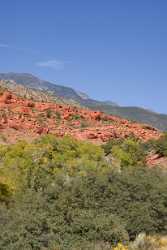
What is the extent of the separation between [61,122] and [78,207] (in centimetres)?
5298

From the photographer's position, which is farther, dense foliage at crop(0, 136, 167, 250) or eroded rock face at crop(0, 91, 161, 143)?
eroded rock face at crop(0, 91, 161, 143)

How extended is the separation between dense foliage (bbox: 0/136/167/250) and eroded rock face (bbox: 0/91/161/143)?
32080mm

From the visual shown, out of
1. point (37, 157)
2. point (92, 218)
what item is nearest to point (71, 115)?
point (37, 157)

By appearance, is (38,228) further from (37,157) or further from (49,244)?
(37,157)

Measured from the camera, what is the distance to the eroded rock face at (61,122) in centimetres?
6231

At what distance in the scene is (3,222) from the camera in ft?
50.8

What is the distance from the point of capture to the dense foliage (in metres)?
14.6

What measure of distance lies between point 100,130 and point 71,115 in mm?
10064

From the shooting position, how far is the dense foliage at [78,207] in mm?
14641

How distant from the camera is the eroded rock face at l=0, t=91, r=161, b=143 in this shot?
2453 inches

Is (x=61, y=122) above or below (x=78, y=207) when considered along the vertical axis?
below

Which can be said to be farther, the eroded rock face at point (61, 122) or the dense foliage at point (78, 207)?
the eroded rock face at point (61, 122)

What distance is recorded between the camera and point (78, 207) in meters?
17.8

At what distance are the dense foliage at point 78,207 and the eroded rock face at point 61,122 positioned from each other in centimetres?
3208
